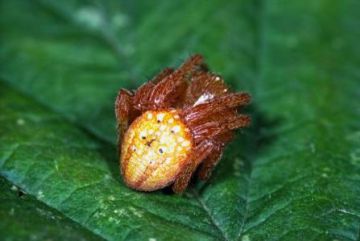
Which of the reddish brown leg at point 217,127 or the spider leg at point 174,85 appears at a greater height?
the spider leg at point 174,85

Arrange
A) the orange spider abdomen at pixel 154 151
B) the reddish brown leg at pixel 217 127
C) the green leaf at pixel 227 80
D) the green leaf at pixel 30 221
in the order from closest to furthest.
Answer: the green leaf at pixel 30 221 < the green leaf at pixel 227 80 < the orange spider abdomen at pixel 154 151 < the reddish brown leg at pixel 217 127

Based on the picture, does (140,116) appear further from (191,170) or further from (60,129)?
(60,129)

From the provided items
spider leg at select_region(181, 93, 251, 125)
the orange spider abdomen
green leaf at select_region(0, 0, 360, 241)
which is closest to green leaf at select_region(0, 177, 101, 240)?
green leaf at select_region(0, 0, 360, 241)

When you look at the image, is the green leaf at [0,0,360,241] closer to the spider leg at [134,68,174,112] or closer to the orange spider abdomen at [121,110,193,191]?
the orange spider abdomen at [121,110,193,191]

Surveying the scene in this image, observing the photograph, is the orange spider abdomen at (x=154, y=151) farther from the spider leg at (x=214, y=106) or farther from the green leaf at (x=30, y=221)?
the green leaf at (x=30, y=221)

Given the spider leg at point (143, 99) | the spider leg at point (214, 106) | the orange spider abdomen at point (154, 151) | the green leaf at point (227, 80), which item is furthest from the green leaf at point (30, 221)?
the spider leg at point (214, 106)

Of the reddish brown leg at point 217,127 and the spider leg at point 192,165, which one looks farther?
the reddish brown leg at point 217,127
